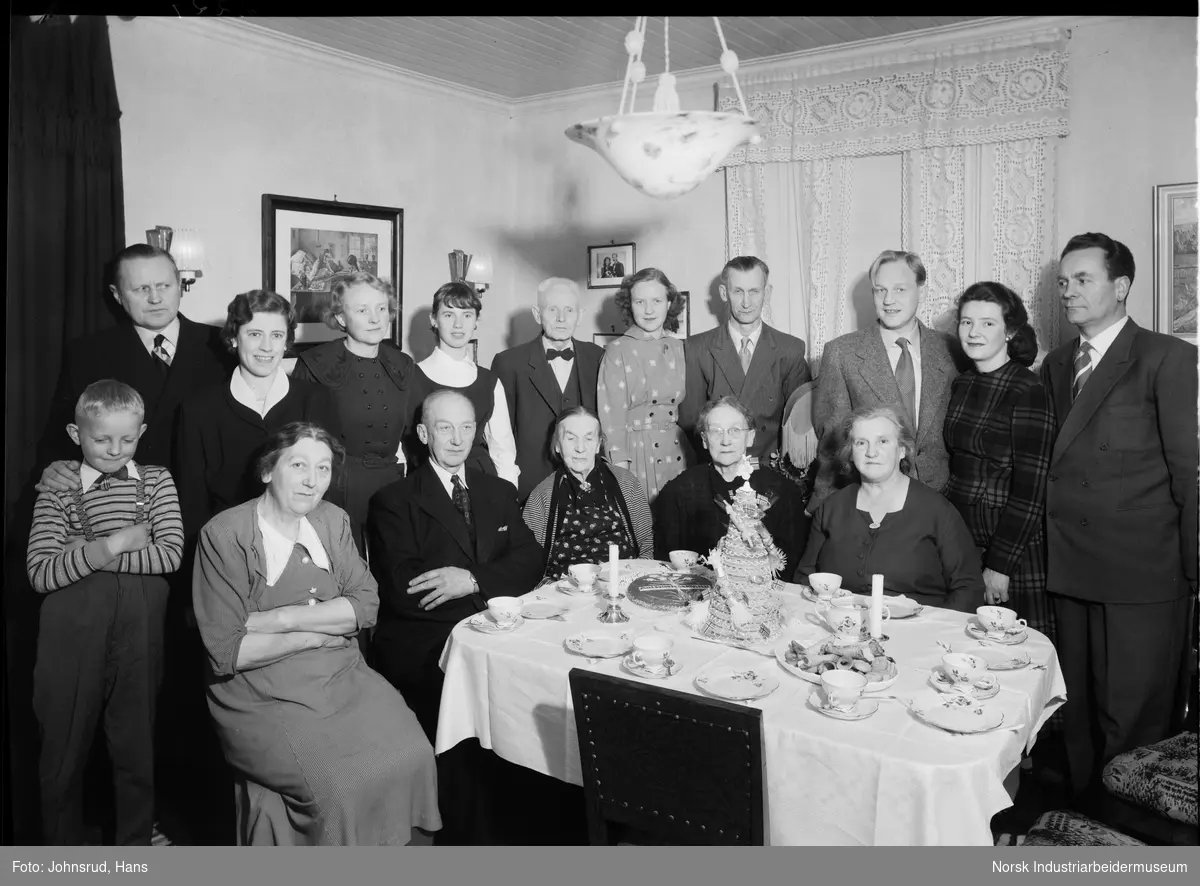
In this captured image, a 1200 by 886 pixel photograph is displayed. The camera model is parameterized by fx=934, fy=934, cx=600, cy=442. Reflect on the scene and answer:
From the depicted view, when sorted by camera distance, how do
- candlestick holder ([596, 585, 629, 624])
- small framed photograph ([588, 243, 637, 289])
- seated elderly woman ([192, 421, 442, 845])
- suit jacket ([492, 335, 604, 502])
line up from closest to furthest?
seated elderly woman ([192, 421, 442, 845])
candlestick holder ([596, 585, 629, 624])
suit jacket ([492, 335, 604, 502])
small framed photograph ([588, 243, 637, 289])

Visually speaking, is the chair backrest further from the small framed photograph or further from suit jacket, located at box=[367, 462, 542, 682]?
the small framed photograph

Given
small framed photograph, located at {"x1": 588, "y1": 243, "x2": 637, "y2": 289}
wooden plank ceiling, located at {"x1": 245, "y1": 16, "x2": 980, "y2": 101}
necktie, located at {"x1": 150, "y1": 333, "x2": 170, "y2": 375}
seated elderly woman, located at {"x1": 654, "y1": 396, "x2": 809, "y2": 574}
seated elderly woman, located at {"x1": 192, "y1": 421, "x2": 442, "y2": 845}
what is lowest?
seated elderly woman, located at {"x1": 192, "y1": 421, "x2": 442, "y2": 845}

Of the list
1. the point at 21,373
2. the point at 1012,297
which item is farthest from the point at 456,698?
the point at 1012,297

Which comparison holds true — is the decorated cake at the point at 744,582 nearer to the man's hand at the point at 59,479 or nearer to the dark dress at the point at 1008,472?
the dark dress at the point at 1008,472

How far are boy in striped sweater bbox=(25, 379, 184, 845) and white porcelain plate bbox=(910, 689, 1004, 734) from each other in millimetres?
2272

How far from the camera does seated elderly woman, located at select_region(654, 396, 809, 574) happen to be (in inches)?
132

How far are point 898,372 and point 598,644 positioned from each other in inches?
72.8

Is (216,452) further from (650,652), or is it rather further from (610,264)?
(610,264)

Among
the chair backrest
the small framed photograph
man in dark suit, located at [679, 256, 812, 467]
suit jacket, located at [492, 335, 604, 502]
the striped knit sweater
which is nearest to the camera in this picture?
the chair backrest

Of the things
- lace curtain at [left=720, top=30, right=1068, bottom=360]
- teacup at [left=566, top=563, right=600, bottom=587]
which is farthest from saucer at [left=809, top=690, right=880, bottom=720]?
lace curtain at [left=720, top=30, right=1068, bottom=360]

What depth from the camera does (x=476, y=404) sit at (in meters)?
3.83

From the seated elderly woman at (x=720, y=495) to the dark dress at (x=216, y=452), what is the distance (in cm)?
145

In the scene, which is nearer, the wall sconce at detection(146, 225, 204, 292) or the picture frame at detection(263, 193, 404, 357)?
the wall sconce at detection(146, 225, 204, 292)
